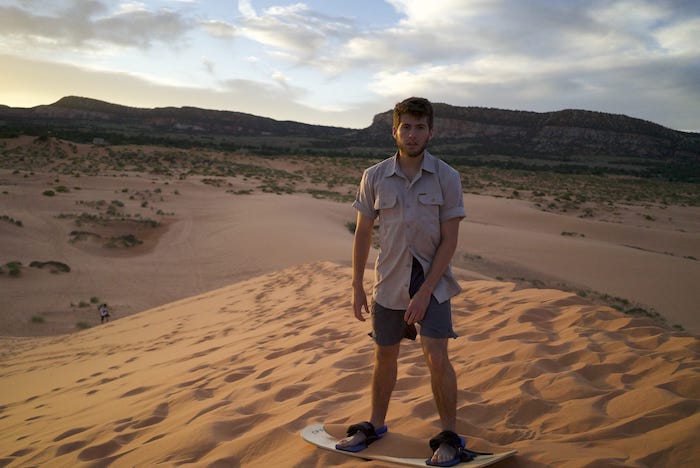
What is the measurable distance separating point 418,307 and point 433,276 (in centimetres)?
18

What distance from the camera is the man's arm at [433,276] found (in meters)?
2.58

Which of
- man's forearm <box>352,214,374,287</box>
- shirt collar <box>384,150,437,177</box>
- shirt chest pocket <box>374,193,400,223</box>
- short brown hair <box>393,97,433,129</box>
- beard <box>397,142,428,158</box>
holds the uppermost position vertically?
short brown hair <box>393,97,433,129</box>

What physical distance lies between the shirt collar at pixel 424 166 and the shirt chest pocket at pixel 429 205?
0.14m

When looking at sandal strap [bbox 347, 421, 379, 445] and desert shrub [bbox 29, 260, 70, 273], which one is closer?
sandal strap [bbox 347, 421, 379, 445]

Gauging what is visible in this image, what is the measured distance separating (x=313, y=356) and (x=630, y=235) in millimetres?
18610

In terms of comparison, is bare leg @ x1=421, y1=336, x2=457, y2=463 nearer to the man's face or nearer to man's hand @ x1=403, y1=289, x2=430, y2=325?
man's hand @ x1=403, y1=289, x2=430, y2=325

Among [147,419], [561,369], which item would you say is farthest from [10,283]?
[561,369]

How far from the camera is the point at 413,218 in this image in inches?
105

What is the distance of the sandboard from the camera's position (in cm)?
246

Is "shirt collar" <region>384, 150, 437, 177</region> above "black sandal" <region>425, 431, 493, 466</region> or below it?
above

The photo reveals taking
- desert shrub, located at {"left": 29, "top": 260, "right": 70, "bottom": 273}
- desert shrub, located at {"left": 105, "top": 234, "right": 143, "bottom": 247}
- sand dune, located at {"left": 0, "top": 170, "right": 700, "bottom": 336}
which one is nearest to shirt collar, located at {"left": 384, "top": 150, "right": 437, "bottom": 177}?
sand dune, located at {"left": 0, "top": 170, "right": 700, "bottom": 336}

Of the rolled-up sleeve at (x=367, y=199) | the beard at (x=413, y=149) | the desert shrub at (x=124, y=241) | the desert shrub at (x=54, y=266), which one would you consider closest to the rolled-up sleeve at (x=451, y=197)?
the beard at (x=413, y=149)

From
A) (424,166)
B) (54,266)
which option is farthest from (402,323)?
(54,266)

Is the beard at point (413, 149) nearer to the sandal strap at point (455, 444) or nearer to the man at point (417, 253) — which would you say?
the man at point (417, 253)
